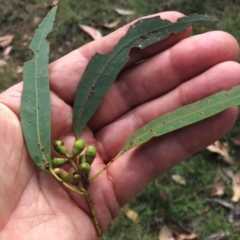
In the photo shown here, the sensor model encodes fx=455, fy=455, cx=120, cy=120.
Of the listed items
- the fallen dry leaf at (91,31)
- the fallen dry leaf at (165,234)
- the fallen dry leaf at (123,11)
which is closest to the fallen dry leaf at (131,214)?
the fallen dry leaf at (165,234)

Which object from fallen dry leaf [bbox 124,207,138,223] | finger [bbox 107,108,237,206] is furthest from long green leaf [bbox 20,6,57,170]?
fallen dry leaf [bbox 124,207,138,223]

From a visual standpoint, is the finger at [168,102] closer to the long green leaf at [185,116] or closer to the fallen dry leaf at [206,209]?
the long green leaf at [185,116]

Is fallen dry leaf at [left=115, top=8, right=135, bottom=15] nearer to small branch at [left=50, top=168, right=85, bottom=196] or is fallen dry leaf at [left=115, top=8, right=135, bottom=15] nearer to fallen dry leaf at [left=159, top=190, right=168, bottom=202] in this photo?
fallen dry leaf at [left=159, top=190, right=168, bottom=202]

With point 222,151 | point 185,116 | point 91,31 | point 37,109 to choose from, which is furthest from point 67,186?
point 91,31

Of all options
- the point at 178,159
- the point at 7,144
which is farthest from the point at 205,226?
the point at 7,144

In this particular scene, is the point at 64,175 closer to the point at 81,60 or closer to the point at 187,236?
the point at 81,60

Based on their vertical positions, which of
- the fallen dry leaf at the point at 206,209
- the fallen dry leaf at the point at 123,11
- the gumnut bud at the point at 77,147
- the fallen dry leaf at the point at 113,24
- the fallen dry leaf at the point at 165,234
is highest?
the gumnut bud at the point at 77,147

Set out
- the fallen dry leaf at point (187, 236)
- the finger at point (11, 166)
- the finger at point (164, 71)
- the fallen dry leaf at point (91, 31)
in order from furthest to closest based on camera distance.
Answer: the fallen dry leaf at point (91, 31) < the fallen dry leaf at point (187, 236) < the finger at point (164, 71) < the finger at point (11, 166)
